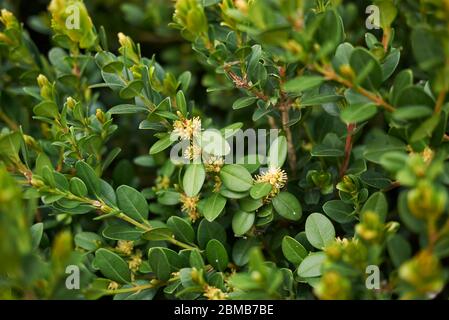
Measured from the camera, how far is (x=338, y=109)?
1.62 metres

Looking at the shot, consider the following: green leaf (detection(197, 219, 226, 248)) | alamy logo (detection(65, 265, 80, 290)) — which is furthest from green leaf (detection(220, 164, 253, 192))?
alamy logo (detection(65, 265, 80, 290))

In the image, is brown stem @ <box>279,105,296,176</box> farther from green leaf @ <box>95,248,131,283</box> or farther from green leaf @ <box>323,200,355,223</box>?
green leaf @ <box>95,248,131,283</box>

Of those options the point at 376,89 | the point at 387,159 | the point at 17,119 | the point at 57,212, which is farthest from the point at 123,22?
the point at 387,159

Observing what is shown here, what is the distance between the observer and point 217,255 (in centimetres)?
151

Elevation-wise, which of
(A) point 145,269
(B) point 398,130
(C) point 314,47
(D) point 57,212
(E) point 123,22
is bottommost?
(A) point 145,269

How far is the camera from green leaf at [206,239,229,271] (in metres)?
1.49

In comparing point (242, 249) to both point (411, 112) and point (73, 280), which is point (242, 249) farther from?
point (411, 112)

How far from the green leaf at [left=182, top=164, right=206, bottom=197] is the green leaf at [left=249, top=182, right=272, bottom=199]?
0.13 m

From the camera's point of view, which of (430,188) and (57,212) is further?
(57,212)

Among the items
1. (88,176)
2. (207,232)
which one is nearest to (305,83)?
(207,232)

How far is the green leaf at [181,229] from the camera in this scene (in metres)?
1.54

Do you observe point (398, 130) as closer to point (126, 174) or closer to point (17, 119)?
point (126, 174)

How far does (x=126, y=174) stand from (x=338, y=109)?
72 cm

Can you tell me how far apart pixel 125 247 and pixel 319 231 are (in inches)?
22.0
